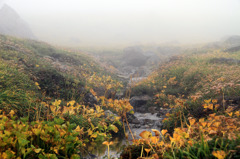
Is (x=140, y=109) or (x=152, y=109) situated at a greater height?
(x=152, y=109)

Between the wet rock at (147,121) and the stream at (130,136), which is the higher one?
the stream at (130,136)

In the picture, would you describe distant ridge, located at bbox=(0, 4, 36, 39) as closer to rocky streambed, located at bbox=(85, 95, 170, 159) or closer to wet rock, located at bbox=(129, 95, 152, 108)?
wet rock, located at bbox=(129, 95, 152, 108)

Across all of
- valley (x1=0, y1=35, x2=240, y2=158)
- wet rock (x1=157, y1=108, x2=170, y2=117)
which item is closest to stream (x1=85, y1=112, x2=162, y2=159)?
valley (x1=0, y1=35, x2=240, y2=158)

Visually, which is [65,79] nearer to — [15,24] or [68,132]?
[68,132]

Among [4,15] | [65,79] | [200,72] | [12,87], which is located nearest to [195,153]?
[12,87]

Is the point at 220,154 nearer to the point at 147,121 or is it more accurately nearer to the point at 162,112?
the point at 147,121

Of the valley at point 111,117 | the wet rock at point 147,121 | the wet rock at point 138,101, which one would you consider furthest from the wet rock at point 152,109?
the wet rock at point 147,121

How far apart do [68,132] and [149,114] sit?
674cm

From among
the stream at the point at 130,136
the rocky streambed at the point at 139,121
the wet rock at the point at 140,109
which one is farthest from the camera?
the wet rock at the point at 140,109

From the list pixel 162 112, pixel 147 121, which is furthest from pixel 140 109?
pixel 147 121

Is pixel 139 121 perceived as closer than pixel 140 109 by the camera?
Yes

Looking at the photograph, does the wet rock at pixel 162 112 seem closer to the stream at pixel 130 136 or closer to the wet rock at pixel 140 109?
the stream at pixel 130 136

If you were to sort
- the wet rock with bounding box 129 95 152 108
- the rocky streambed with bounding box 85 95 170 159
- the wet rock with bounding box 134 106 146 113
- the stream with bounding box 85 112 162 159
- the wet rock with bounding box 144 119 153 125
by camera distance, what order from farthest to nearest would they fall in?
the wet rock with bounding box 129 95 152 108 → the wet rock with bounding box 134 106 146 113 → the wet rock with bounding box 144 119 153 125 → the rocky streambed with bounding box 85 95 170 159 → the stream with bounding box 85 112 162 159

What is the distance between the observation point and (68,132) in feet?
9.50
